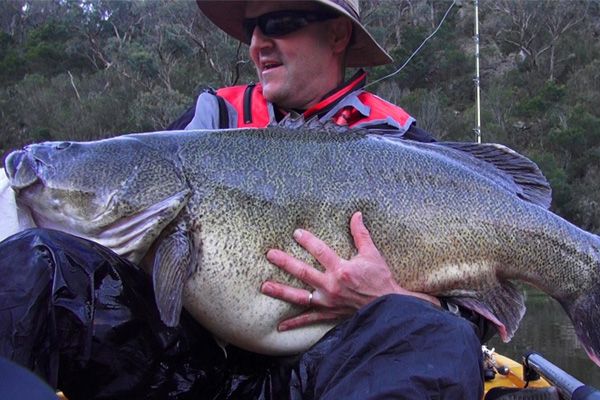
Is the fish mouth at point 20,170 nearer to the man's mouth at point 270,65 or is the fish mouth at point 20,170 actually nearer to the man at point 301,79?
the man at point 301,79

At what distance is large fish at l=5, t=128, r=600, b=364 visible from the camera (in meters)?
2.45

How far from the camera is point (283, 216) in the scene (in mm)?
2549

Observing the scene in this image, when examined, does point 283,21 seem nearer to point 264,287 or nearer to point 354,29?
point 354,29

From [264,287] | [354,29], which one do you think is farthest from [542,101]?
[264,287]

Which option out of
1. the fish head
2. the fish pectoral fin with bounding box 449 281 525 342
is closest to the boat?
the fish pectoral fin with bounding box 449 281 525 342

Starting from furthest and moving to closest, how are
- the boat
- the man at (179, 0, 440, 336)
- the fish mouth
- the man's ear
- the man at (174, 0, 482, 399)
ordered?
the man's ear, the man at (179, 0, 440, 336), the boat, the fish mouth, the man at (174, 0, 482, 399)

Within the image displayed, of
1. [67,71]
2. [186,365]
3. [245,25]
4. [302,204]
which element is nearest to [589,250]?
[302,204]

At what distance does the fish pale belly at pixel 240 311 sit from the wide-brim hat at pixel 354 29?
1.59 meters

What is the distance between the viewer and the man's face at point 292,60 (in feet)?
11.2

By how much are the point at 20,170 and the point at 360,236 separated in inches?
46.0

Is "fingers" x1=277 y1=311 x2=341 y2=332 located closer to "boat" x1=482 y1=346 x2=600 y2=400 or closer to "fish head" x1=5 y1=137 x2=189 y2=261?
"fish head" x1=5 y1=137 x2=189 y2=261

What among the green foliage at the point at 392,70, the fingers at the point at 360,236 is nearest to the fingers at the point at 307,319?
the fingers at the point at 360,236

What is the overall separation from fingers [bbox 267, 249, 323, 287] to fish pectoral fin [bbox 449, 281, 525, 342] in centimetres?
61

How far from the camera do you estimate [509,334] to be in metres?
2.85
